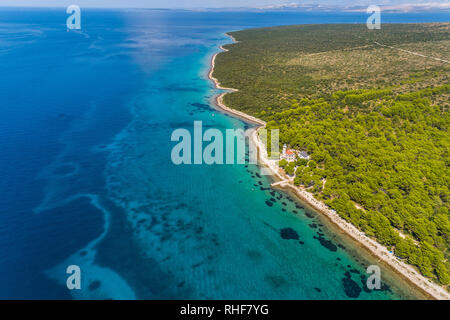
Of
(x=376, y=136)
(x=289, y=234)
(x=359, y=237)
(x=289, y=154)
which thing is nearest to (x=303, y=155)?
(x=289, y=154)

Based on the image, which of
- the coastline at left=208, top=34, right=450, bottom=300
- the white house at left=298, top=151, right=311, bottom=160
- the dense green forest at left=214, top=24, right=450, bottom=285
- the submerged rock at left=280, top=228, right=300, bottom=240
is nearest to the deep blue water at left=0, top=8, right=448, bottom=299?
the submerged rock at left=280, top=228, right=300, bottom=240

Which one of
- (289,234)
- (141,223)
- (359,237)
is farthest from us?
(141,223)

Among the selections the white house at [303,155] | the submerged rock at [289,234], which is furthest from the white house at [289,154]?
the submerged rock at [289,234]

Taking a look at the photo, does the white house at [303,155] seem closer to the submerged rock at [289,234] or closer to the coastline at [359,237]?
the coastline at [359,237]

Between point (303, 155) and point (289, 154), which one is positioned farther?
point (289, 154)

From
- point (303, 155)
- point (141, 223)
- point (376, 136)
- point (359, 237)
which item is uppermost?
point (376, 136)

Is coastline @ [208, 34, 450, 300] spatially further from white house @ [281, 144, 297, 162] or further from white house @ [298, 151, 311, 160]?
white house @ [298, 151, 311, 160]

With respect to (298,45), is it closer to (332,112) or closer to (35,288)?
(332,112)

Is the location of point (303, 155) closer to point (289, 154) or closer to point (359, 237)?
point (289, 154)

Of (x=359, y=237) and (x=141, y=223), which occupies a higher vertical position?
(x=141, y=223)
